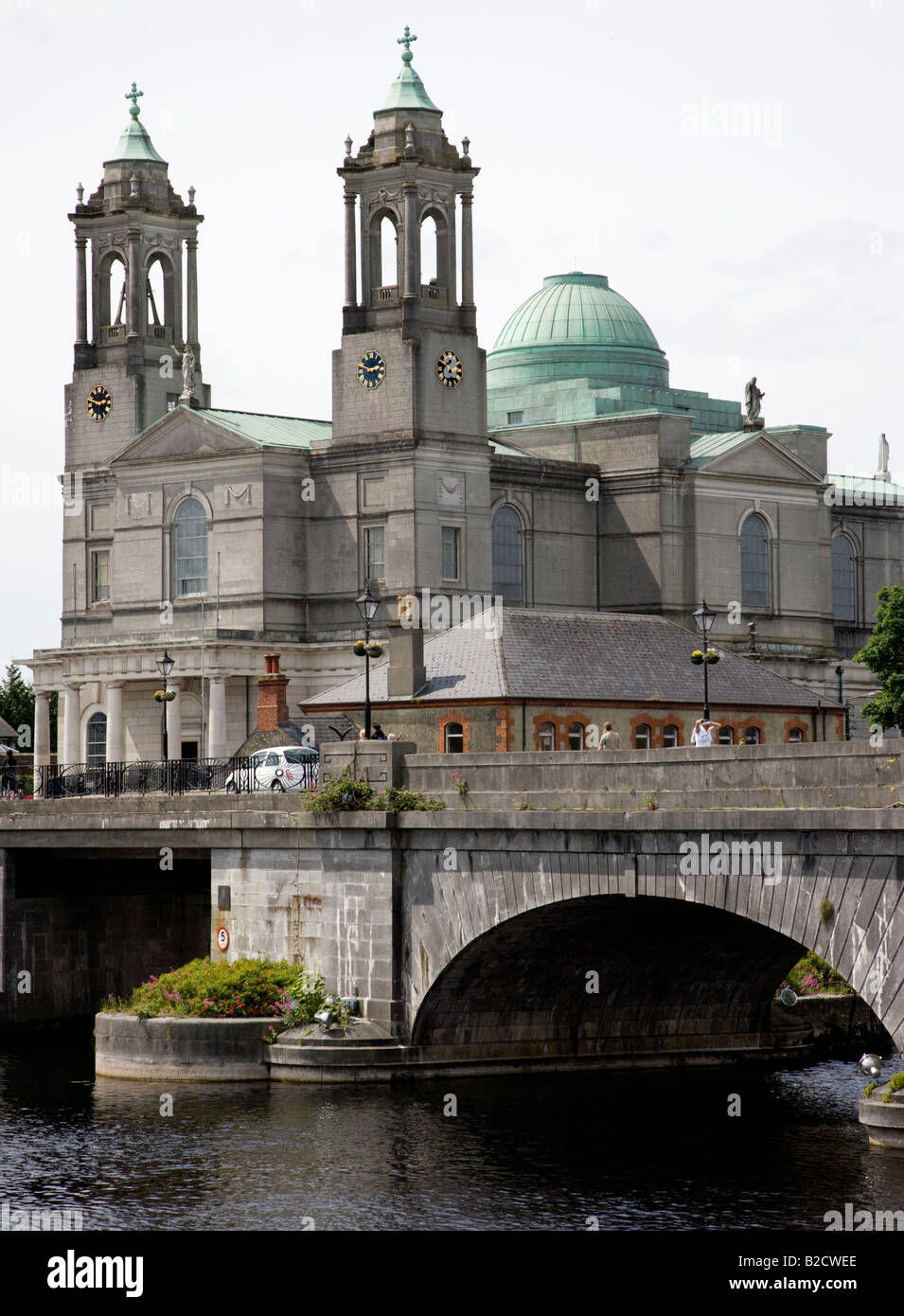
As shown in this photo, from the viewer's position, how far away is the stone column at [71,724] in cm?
10281

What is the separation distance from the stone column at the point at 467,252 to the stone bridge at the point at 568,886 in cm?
4426

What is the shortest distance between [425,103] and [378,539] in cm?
1780

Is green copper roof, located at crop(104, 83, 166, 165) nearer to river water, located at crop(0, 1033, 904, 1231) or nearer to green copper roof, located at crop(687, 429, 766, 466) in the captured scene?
green copper roof, located at crop(687, 429, 766, 466)

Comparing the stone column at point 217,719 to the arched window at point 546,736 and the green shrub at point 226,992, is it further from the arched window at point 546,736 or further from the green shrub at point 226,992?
the green shrub at point 226,992

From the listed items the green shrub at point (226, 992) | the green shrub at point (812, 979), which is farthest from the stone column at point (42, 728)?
the green shrub at point (226, 992)

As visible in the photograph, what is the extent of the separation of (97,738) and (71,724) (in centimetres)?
123

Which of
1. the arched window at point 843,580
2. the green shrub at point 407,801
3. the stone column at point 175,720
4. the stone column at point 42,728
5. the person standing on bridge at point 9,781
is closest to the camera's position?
the green shrub at point 407,801

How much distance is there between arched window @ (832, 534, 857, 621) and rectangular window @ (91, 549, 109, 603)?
112 feet

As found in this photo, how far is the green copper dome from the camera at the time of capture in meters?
113

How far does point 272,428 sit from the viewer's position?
10488 cm

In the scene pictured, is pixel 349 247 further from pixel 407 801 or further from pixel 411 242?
pixel 407 801

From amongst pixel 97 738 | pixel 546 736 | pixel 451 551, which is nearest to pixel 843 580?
pixel 451 551

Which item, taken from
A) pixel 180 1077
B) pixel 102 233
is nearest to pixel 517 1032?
pixel 180 1077

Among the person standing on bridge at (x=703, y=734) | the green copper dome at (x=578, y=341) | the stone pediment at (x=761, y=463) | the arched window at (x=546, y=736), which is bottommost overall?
the person standing on bridge at (x=703, y=734)
